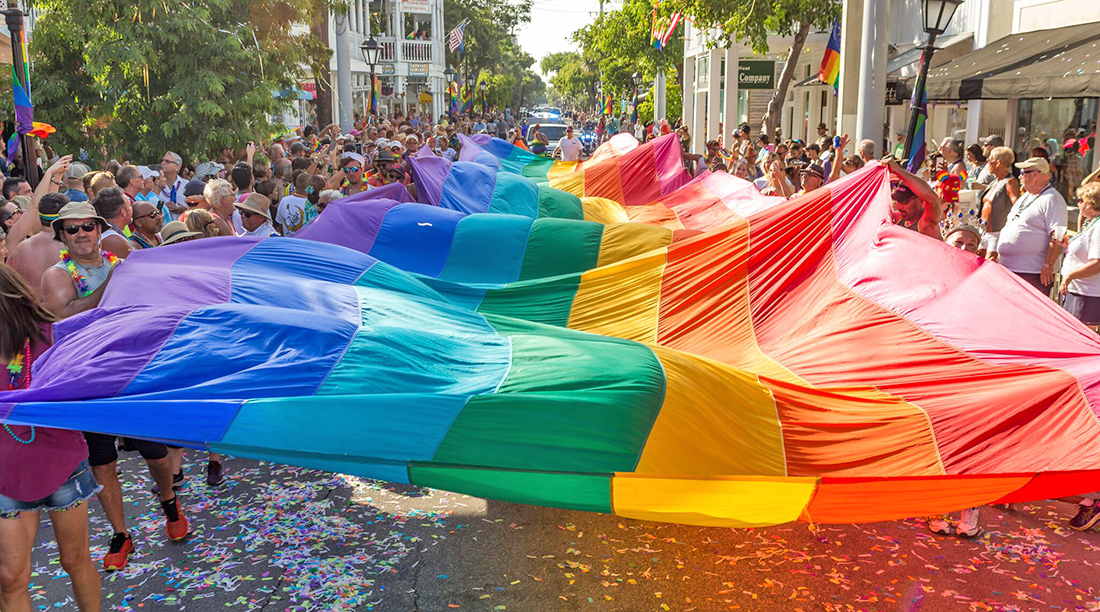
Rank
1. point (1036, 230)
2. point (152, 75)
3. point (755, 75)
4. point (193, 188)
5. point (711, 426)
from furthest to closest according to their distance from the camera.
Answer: point (755, 75)
point (152, 75)
point (193, 188)
point (1036, 230)
point (711, 426)

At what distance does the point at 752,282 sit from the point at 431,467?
3233 millimetres

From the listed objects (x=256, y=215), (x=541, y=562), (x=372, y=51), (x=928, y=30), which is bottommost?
(x=541, y=562)

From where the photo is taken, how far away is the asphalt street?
15.7 ft

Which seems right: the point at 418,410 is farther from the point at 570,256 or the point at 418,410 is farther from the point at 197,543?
the point at 570,256

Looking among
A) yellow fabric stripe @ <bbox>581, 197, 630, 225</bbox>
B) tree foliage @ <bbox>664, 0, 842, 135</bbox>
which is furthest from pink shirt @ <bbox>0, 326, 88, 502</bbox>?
tree foliage @ <bbox>664, 0, 842, 135</bbox>

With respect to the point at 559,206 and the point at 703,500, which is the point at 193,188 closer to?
→ the point at 559,206

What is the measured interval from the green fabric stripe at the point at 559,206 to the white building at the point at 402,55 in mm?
33251

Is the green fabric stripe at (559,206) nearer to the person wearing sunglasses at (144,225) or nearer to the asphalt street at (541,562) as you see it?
the person wearing sunglasses at (144,225)

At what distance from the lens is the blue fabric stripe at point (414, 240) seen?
7.72 metres

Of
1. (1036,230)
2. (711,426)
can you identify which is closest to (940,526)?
(711,426)

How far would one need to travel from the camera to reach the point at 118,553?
516 cm

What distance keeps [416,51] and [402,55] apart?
2554 millimetres

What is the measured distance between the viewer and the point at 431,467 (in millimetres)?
4031

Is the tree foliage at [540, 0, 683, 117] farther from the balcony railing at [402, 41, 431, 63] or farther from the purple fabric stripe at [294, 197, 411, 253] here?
the purple fabric stripe at [294, 197, 411, 253]
